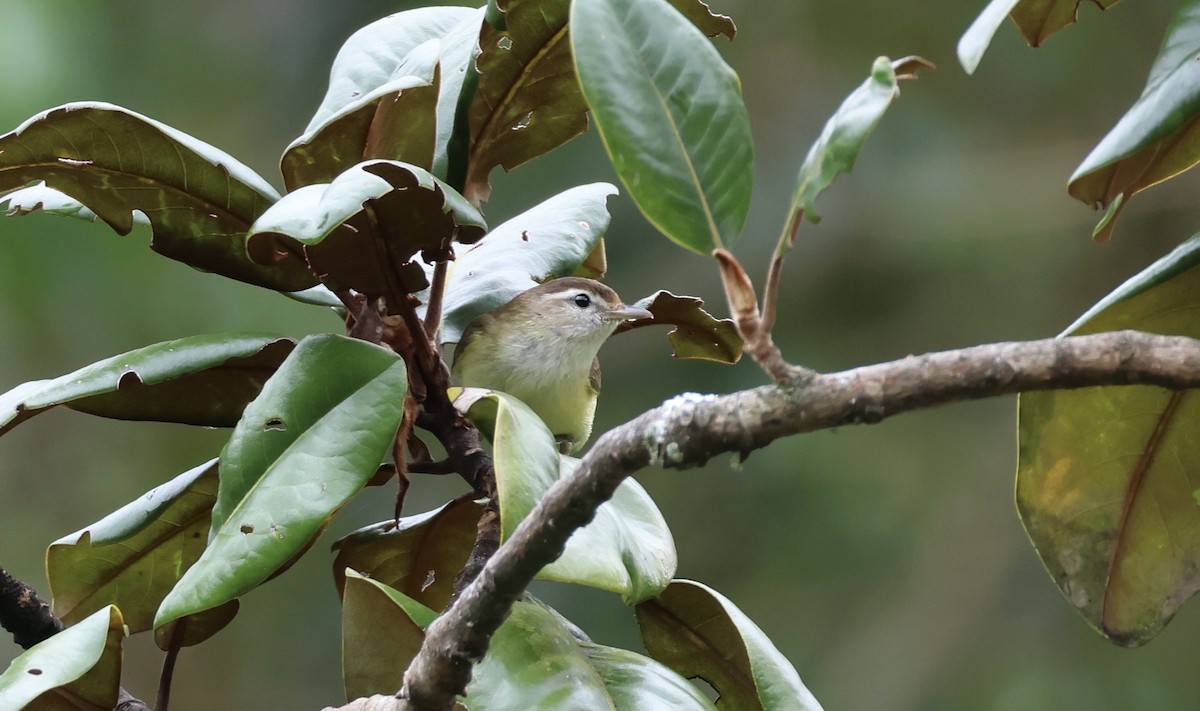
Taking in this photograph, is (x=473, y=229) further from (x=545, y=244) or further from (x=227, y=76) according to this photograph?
(x=227, y=76)

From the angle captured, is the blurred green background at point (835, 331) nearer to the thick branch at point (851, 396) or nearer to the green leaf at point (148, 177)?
the green leaf at point (148, 177)

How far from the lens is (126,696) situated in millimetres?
1436

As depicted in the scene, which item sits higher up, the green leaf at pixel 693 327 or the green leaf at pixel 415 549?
the green leaf at pixel 693 327

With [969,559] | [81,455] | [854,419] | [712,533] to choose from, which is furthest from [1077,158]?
[854,419]

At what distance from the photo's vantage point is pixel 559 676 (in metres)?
1.18

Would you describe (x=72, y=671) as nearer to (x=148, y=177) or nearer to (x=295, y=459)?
(x=295, y=459)

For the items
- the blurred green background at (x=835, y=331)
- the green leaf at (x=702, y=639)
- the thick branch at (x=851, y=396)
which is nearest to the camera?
the thick branch at (x=851, y=396)

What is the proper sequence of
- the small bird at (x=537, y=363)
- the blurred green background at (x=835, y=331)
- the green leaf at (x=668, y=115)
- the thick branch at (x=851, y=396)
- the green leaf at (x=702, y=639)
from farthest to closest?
the blurred green background at (x=835, y=331) < the small bird at (x=537, y=363) < the green leaf at (x=702, y=639) < the green leaf at (x=668, y=115) < the thick branch at (x=851, y=396)

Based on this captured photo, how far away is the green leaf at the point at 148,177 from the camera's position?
131 centimetres

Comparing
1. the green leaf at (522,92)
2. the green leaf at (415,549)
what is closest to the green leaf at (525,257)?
the green leaf at (522,92)

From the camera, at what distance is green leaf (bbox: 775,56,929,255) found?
0.87 m

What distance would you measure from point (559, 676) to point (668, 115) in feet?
1.74

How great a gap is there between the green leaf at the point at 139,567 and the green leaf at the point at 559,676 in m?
0.48

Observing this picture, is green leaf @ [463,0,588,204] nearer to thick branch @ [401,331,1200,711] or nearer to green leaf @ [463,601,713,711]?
green leaf @ [463,601,713,711]
